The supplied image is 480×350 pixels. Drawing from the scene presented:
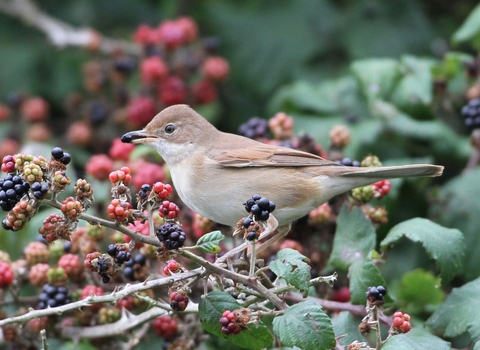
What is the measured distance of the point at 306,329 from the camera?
274cm

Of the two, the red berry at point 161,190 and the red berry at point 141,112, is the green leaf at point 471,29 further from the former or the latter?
the red berry at point 161,190

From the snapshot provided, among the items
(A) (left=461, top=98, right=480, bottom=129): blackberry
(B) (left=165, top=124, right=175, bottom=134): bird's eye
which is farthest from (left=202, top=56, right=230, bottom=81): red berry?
(A) (left=461, top=98, right=480, bottom=129): blackberry

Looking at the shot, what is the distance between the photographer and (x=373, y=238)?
3.67 m

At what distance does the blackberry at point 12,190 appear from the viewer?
2.66 meters

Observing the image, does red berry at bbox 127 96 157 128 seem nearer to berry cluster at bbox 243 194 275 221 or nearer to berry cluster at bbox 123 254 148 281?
berry cluster at bbox 123 254 148 281

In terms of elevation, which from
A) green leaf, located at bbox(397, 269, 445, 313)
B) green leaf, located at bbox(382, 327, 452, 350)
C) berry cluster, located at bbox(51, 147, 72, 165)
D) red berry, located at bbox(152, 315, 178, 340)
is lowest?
green leaf, located at bbox(397, 269, 445, 313)

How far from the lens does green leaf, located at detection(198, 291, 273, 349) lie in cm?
285

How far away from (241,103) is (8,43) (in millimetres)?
2645

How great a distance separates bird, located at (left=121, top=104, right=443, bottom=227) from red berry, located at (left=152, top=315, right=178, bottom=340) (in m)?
0.73

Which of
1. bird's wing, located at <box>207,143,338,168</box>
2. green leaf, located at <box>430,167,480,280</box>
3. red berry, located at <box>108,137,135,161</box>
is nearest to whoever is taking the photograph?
bird's wing, located at <box>207,143,338,168</box>

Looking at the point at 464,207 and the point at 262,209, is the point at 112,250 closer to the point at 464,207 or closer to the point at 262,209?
the point at 262,209

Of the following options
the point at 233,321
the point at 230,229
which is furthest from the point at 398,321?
the point at 230,229

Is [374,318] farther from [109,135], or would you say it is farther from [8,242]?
[109,135]

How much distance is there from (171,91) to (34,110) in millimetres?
1364
